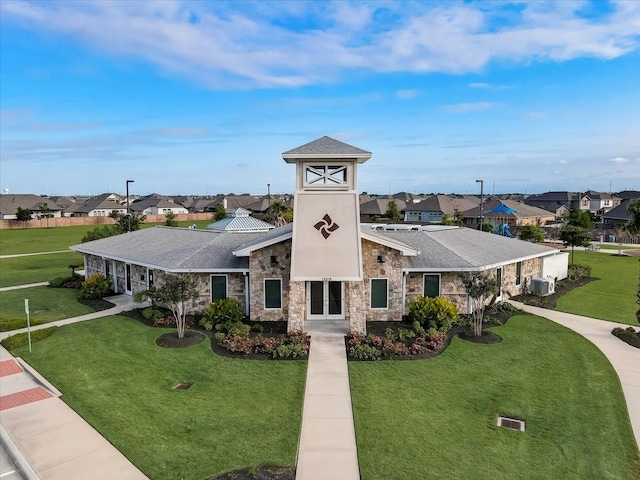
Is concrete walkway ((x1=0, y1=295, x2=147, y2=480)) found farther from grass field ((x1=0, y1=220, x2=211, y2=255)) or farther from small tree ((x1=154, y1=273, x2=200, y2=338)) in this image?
grass field ((x1=0, y1=220, x2=211, y2=255))

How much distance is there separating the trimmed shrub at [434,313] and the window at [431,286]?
0.92 m

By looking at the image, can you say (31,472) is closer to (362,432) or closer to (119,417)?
(119,417)

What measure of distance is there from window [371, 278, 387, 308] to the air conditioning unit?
10479 mm

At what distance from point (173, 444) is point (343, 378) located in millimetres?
5311

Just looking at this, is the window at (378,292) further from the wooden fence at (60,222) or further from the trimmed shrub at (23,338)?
the wooden fence at (60,222)

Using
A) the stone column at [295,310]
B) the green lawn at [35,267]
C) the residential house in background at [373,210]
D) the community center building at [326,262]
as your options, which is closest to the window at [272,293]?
the community center building at [326,262]

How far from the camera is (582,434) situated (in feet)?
32.7

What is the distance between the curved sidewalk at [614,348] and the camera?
456 inches

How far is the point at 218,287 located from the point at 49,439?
33.5ft

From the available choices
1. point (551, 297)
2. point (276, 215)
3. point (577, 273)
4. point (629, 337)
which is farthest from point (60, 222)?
point (629, 337)

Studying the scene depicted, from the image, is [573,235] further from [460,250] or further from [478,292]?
[478,292]

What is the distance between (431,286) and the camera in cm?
1923

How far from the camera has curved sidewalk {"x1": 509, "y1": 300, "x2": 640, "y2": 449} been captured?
38.0 feet

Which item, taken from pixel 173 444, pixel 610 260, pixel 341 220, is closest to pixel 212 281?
pixel 341 220
